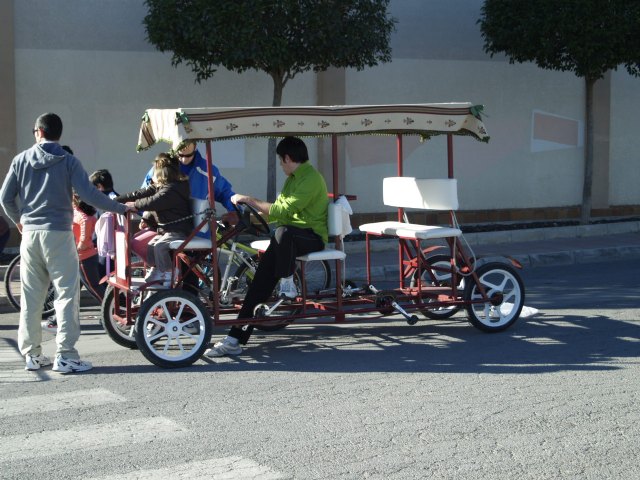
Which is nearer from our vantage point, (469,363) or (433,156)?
(469,363)

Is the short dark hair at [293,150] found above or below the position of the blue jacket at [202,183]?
above

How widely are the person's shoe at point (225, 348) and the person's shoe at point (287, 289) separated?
61 centimetres

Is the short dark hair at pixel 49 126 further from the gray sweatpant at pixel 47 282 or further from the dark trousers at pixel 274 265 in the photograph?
the dark trousers at pixel 274 265

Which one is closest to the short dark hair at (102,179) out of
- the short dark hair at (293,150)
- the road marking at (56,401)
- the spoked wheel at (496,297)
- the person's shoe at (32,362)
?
the short dark hair at (293,150)

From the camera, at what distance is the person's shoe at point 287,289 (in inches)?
320

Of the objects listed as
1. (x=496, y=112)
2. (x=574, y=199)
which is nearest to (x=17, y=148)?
(x=496, y=112)

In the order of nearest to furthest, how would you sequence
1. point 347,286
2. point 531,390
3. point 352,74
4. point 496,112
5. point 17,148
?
point 531,390
point 347,286
point 17,148
point 352,74
point 496,112

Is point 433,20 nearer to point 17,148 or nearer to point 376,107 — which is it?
point 17,148

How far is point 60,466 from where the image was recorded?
5234mm

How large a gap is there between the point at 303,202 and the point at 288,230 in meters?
0.26

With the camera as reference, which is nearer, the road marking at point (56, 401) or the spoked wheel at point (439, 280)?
the road marking at point (56, 401)

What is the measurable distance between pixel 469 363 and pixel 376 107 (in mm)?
2230

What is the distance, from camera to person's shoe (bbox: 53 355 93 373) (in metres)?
7.29

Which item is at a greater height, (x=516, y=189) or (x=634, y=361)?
(x=516, y=189)
